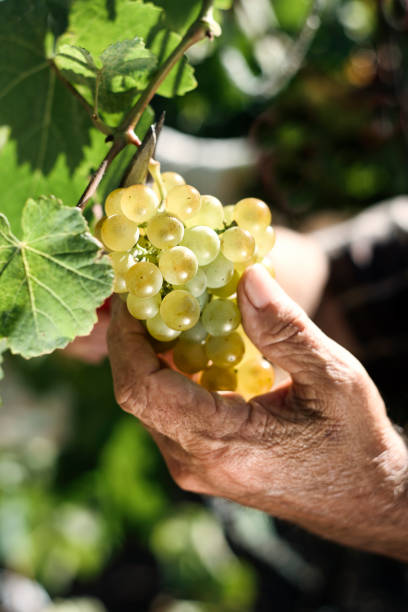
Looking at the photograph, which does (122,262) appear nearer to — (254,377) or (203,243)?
(203,243)

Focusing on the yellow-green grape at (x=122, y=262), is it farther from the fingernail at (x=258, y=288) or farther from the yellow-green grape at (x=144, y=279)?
the fingernail at (x=258, y=288)

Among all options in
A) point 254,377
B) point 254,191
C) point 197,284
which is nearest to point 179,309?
point 197,284

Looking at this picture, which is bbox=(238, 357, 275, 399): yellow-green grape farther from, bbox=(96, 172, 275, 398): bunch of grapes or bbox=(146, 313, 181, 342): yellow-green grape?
bbox=(146, 313, 181, 342): yellow-green grape

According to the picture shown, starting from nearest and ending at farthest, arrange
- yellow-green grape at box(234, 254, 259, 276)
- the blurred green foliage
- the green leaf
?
the green leaf < yellow-green grape at box(234, 254, 259, 276) < the blurred green foliage

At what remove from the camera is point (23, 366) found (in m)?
1.83

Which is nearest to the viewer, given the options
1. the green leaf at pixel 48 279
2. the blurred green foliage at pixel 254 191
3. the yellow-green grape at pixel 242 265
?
the green leaf at pixel 48 279

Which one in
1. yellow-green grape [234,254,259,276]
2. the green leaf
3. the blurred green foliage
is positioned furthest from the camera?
the blurred green foliage

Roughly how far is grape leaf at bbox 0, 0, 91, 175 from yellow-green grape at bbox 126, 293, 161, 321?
191 millimetres

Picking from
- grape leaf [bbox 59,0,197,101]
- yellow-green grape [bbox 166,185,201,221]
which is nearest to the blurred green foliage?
grape leaf [bbox 59,0,197,101]

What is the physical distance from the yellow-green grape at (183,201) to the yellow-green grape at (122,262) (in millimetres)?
67

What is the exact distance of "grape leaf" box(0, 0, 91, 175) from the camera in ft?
1.94

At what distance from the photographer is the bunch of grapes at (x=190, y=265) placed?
1.76 feet

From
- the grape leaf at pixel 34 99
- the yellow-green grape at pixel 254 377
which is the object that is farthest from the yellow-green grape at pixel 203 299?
the grape leaf at pixel 34 99

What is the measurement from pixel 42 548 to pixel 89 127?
1.62 meters
